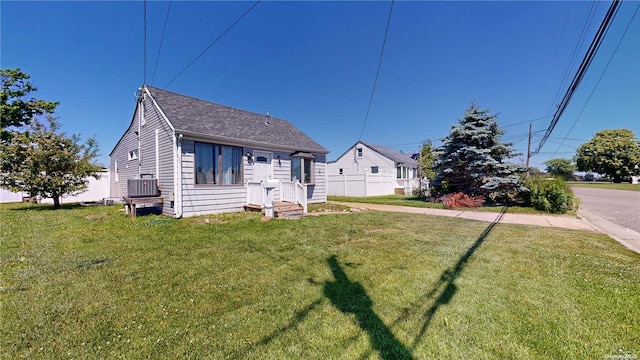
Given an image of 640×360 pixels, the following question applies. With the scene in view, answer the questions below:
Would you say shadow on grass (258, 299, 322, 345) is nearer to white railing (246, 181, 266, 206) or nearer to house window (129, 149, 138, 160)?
white railing (246, 181, 266, 206)

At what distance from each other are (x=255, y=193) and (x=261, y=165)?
4.95 feet

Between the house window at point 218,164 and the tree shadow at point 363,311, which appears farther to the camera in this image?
the house window at point 218,164

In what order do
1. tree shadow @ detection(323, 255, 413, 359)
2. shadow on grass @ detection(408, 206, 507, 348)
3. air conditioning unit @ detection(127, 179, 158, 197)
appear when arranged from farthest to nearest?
air conditioning unit @ detection(127, 179, 158, 197) < shadow on grass @ detection(408, 206, 507, 348) < tree shadow @ detection(323, 255, 413, 359)

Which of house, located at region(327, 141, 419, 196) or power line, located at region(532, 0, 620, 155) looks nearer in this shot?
power line, located at region(532, 0, 620, 155)

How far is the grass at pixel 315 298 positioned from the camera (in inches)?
83.8

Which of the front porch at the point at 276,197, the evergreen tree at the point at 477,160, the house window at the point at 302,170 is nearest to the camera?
the front porch at the point at 276,197

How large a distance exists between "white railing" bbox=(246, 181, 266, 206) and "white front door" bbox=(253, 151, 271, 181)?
672 millimetres

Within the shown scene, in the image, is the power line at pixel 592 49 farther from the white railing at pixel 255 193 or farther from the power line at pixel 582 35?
the white railing at pixel 255 193

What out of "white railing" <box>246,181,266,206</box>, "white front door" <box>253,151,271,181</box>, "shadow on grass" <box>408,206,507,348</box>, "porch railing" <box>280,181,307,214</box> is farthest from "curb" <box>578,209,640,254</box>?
"white front door" <box>253,151,271,181</box>

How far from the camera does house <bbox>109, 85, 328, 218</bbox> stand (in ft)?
27.6

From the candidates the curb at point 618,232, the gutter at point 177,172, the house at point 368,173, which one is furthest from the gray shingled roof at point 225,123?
the curb at point 618,232

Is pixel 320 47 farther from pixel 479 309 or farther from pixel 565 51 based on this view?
pixel 479 309

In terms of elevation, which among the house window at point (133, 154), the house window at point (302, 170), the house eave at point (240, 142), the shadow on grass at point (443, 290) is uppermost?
the house eave at point (240, 142)

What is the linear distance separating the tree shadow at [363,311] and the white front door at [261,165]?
291 inches
